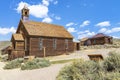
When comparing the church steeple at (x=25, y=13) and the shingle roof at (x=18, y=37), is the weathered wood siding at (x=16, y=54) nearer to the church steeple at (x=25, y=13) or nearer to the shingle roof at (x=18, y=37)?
the shingle roof at (x=18, y=37)

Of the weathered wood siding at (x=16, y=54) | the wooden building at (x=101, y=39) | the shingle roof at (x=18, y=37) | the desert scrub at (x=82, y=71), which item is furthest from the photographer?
the wooden building at (x=101, y=39)

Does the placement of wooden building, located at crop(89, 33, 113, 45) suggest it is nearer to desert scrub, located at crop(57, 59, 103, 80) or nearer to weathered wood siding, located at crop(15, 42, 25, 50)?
weathered wood siding, located at crop(15, 42, 25, 50)

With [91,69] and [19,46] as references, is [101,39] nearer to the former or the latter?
[19,46]

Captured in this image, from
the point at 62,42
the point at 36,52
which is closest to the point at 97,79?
the point at 36,52

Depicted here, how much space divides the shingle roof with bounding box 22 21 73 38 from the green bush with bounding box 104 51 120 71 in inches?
912

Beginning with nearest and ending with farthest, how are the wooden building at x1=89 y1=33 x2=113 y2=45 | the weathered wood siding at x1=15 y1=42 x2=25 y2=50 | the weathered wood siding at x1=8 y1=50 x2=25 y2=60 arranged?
the weathered wood siding at x1=8 y1=50 x2=25 y2=60 → the weathered wood siding at x1=15 y1=42 x2=25 y2=50 → the wooden building at x1=89 y1=33 x2=113 y2=45

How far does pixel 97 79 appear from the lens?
7.12 metres

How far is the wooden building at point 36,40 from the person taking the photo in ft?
101

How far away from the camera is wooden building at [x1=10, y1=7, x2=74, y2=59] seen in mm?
30750

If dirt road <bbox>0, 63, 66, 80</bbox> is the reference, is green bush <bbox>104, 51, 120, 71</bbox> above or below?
above

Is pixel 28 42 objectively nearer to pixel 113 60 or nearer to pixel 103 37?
pixel 113 60

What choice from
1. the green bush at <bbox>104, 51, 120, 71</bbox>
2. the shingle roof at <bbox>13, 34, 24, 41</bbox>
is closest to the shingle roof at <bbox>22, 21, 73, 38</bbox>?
the shingle roof at <bbox>13, 34, 24, 41</bbox>

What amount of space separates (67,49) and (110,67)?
96.6ft

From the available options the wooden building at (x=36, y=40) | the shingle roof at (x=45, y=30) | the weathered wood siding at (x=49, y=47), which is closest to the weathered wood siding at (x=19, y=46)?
the wooden building at (x=36, y=40)
